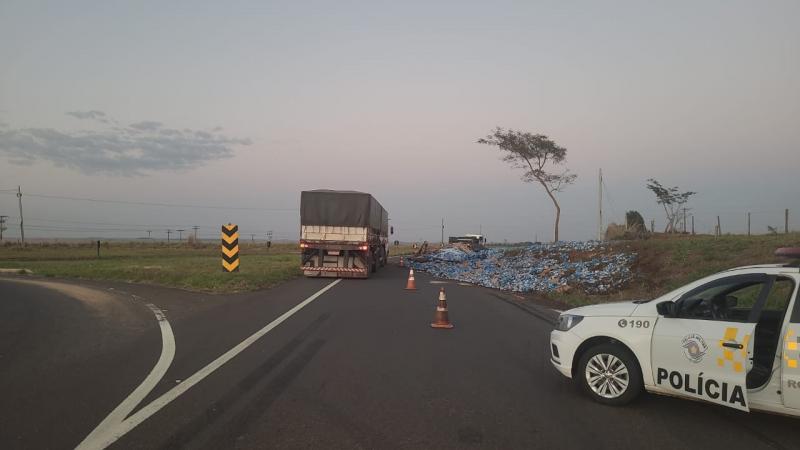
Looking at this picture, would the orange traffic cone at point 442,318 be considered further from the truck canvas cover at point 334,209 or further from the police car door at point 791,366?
the truck canvas cover at point 334,209

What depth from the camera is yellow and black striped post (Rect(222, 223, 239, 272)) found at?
21.9m

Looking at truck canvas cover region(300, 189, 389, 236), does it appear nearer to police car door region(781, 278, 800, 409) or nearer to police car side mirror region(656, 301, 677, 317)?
police car side mirror region(656, 301, 677, 317)

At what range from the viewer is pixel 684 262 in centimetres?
1903

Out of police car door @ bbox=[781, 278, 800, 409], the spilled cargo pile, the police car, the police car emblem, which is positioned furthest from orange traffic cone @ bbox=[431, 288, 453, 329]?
the spilled cargo pile

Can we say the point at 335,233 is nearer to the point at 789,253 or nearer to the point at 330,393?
the point at 330,393

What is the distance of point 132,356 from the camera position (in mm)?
8258

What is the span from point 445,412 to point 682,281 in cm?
1360

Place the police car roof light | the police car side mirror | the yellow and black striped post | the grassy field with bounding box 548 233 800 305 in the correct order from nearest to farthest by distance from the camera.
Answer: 1. the police car roof light
2. the police car side mirror
3. the grassy field with bounding box 548 233 800 305
4. the yellow and black striped post

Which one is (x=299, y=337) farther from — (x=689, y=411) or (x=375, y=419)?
(x=689, y=411)

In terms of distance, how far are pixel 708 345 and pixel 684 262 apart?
14.9 m

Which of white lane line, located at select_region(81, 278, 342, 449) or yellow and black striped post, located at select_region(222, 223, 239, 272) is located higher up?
yellow and black striped post, located at select_region(222, 223, 239, 272)

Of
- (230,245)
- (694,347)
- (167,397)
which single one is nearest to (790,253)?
(694,347)

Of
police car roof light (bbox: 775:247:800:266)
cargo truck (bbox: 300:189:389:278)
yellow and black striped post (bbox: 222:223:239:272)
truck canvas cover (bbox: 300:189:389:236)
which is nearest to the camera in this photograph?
police car roof light (bbox: 775:247:800:266)

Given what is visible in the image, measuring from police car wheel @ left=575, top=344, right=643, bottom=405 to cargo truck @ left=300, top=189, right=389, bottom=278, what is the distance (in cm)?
1890
